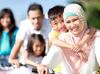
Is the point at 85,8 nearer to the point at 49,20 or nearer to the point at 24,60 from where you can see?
the point at 49,20

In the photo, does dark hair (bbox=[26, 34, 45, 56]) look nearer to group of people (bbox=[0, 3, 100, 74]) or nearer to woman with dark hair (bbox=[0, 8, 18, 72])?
group of people (bbox=[0, 3, 100, 74])

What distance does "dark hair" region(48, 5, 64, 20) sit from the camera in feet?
9.49

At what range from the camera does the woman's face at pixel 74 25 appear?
279 cm

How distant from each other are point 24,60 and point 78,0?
523mm

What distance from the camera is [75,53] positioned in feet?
9.26

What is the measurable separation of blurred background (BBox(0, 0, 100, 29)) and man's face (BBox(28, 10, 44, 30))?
4 centimetres

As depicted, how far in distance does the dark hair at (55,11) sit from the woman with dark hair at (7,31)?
0.29 m

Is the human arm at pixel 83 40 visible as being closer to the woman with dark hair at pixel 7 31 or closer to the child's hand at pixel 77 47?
the child's hand at pixel 77 47

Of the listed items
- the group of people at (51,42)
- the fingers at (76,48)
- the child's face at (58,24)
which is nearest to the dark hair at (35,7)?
the group of people at (51,42)

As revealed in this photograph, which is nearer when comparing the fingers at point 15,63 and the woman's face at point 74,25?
the woman's face at point 74,25

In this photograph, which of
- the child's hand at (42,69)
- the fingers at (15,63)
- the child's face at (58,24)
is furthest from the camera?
the fingers at (15,63)

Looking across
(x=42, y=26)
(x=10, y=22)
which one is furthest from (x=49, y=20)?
(x=10, y=22)

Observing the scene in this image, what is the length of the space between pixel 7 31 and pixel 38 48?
0.91 ft

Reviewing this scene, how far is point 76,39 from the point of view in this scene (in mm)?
2830
